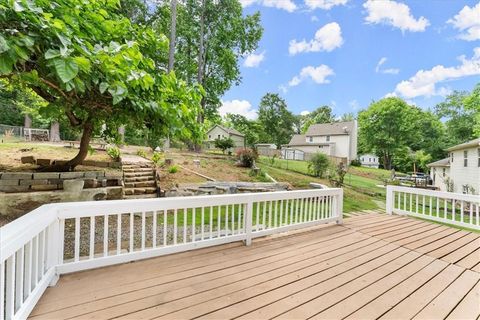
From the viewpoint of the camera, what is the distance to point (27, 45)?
1777mm

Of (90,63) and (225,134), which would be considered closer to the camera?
(90,63)

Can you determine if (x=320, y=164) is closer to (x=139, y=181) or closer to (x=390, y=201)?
(x=390, y=201)

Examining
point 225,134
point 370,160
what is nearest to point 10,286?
point 225,134

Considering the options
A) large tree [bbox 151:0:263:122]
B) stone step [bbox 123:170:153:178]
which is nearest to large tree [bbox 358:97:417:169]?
large tree [bbox 151:0:263:122]

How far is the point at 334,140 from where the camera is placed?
105 feet

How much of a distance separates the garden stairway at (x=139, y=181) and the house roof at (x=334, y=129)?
1112 inches

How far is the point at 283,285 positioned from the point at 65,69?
2562 millimetres

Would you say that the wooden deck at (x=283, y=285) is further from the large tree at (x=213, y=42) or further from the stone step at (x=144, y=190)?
the large tree at (x=213, y=42)

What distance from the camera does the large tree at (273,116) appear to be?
3866 centimetres

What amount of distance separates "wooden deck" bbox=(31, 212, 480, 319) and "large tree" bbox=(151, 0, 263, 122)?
12983 mm

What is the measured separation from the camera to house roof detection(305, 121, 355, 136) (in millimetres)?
31094

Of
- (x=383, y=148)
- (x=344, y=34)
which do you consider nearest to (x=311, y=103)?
(x=383, y=148)

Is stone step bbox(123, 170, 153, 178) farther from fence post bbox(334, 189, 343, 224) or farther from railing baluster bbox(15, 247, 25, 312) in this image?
railing baluster bbox(15, 247, 25, 312)

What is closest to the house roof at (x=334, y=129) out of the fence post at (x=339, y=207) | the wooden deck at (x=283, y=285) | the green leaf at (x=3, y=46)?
the fence post at (x=339, y=207)
